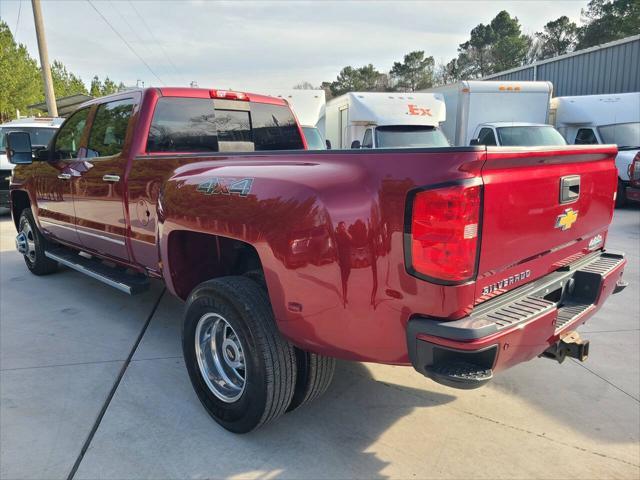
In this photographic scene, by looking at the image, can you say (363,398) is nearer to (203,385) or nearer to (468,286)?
(203,385)

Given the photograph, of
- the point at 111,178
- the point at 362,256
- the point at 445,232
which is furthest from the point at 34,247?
the point at 445,232

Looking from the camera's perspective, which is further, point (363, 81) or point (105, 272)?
point (363, 81)

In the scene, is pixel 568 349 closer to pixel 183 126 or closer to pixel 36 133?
pixel 183 126

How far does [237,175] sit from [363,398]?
1.58 m

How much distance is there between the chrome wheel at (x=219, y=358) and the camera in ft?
8.82

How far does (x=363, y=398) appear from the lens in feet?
9.88

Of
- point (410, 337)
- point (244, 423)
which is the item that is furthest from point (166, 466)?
point (410, 337)

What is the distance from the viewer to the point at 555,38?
52750mm

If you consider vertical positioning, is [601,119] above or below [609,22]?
below

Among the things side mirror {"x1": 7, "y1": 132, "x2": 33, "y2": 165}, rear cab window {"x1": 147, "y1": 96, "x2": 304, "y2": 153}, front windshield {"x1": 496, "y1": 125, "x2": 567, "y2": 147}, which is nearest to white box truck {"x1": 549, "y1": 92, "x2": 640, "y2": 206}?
front windshield {"x1": 496, "y1": 125, "x2": 567, "y2": 147}

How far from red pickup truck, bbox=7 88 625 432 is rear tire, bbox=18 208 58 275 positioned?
8.22 ft

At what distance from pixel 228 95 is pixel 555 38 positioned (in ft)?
194

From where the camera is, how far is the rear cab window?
3.68 meters

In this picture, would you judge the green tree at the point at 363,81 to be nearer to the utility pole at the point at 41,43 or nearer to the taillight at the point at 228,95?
the utility pole at the point at 41,43
